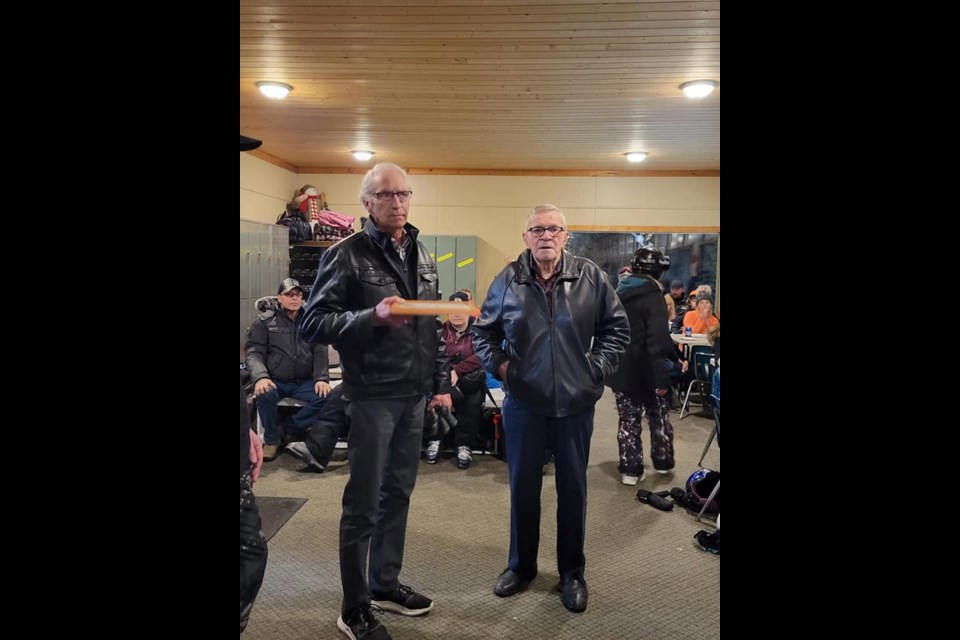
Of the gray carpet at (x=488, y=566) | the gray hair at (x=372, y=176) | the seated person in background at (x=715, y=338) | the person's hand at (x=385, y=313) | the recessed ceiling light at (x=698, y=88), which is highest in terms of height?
the recessed ceiling light at (x=698, y=88)

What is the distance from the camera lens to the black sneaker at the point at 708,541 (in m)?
2.94

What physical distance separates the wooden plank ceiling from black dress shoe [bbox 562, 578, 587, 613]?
179 centimetres

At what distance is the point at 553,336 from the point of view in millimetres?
2291

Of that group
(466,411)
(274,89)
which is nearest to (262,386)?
(274,89)

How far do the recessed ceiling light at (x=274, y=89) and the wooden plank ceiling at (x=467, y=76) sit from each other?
4 centimetres

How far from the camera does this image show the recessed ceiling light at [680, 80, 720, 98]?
3607 mm

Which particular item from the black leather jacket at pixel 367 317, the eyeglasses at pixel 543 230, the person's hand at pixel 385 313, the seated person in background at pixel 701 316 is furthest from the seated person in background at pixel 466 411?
the seated person in background at pixel 701 316

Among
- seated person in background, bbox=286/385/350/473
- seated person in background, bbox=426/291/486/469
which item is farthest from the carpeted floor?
seated person in background, bbox=426/291/486/469

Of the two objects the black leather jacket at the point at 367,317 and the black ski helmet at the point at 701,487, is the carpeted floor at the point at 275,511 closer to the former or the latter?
the black leather jacket at the point at 367,317
